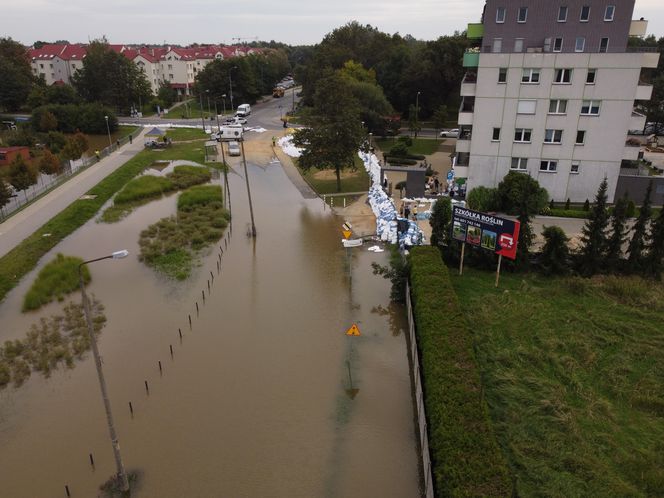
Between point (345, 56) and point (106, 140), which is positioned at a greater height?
point (345, 56)

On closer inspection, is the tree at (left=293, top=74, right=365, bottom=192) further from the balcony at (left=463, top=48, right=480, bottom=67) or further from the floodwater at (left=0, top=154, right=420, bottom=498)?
the floodwater at (left=0, top=154, right=420, bottom=498)

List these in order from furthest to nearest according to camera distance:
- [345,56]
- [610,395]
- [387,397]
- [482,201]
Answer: [345,56] → [482,201] → [387,397] → [610,395]

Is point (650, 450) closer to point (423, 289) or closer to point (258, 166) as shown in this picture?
point (423, 289)

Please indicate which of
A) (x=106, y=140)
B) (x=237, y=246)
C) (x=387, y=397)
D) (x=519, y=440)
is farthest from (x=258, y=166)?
(x=519, y=440)

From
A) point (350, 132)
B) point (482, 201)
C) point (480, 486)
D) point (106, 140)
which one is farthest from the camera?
point (106, 140)

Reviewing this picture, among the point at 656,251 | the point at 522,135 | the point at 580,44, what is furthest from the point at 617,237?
the point at 580,44

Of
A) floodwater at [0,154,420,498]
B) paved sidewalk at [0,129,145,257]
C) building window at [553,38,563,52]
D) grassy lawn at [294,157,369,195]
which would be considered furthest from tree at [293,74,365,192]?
paved sidewalk at [0,129,145,257]
